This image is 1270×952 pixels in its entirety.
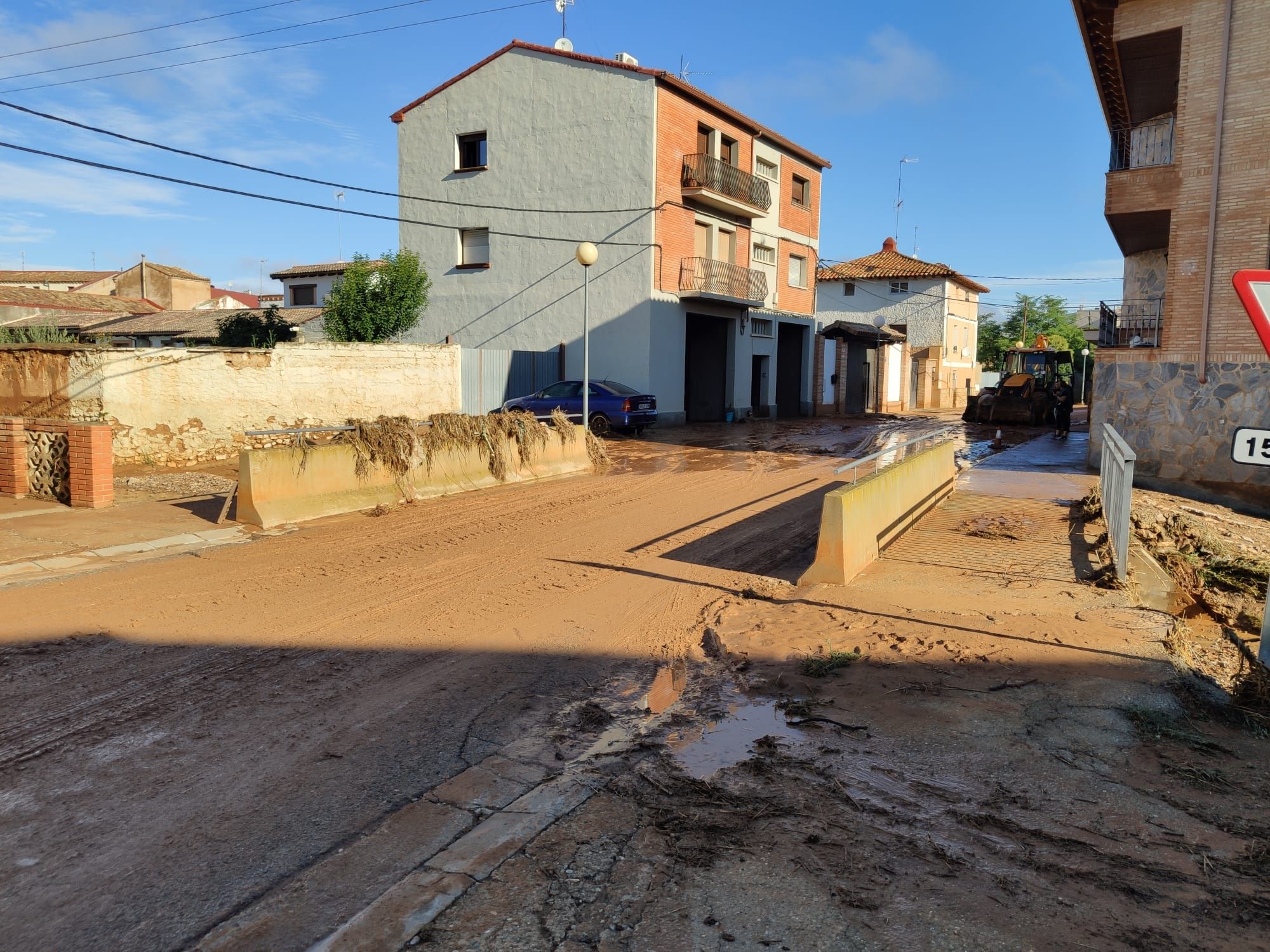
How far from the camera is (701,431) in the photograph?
26203mm

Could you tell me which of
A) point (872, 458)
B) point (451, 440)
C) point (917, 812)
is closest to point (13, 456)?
point (451, 440)

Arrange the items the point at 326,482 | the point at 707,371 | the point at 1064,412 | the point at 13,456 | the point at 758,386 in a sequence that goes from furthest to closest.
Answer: the point at 758,386 < the point at 707,371 < the point at 1064,412 < the point at 13,456 < the point at 326,482

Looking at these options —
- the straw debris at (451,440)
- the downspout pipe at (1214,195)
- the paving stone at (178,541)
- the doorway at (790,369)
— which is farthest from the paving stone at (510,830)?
the doorway at (790,369)

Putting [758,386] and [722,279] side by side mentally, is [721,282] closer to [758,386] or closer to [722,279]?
[722,279]

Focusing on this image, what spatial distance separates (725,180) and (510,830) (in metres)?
28.8

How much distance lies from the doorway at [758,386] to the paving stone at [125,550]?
26345 millimetres

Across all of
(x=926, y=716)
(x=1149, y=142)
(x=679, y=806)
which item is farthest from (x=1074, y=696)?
(x=1149, y=142)

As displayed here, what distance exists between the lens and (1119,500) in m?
8.02

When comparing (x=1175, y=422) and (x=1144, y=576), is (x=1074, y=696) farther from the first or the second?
(x=1175, y=422)

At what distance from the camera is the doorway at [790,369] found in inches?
1423

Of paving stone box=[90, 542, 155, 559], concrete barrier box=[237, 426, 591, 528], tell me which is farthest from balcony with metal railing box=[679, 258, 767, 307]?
paving stone box=[90, 542, 155, 559]

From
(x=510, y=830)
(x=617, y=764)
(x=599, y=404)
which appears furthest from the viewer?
(x=599, y=404)

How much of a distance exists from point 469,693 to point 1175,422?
48.3 ft

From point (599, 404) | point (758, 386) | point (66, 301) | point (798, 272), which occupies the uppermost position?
point (798, 272)
